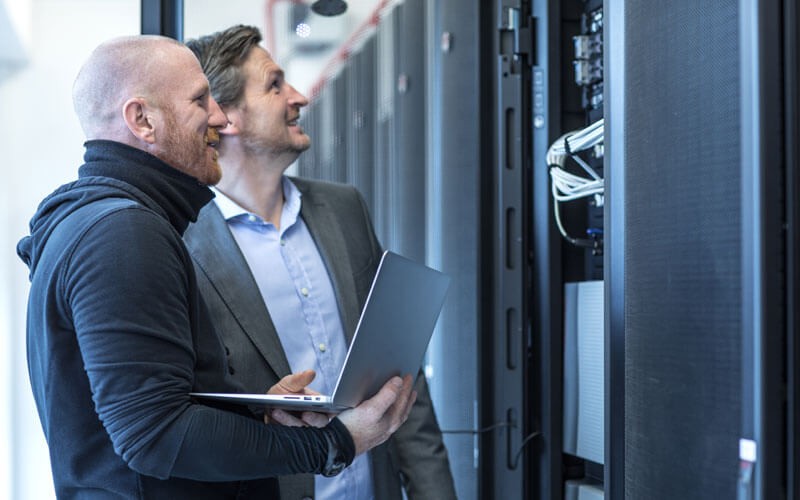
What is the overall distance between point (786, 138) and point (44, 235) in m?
0.86

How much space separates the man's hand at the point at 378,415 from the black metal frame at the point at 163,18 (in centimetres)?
98

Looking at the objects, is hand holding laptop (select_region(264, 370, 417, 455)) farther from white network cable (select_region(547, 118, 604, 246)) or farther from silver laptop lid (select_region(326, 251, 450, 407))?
white network cable (select_region(547, 118, 604, 246))

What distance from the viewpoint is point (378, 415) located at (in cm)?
126

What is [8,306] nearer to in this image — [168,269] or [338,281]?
[338,281]

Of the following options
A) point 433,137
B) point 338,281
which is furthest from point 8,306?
point 433,137

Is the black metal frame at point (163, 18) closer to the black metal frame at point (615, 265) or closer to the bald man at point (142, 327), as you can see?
the bald man at point (142, 327)

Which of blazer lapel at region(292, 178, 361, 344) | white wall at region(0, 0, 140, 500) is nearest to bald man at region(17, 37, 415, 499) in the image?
blazer lapel at region(292, 178, 361, 344)

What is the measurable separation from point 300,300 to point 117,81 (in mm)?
624

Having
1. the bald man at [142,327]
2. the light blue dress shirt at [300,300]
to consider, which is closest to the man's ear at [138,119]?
the bald man at [142,327]

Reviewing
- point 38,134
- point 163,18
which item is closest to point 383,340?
point 163,18

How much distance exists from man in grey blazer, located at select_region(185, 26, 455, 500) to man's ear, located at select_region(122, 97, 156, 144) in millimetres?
469

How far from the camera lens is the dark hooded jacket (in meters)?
1.03

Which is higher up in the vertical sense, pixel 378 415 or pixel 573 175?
pixel 573 175

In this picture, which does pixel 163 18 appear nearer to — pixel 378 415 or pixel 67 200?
pixel 67 200
